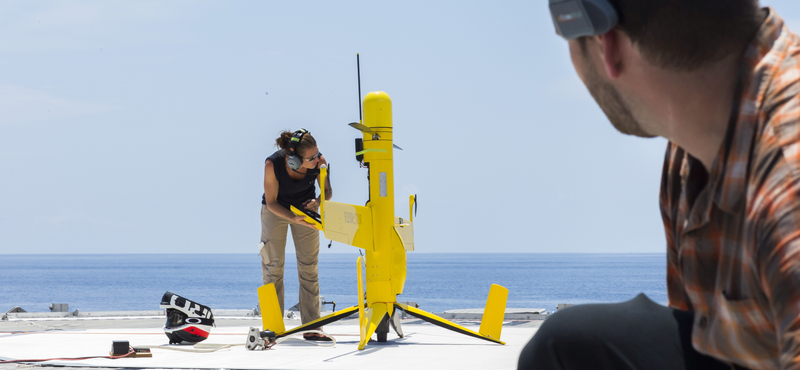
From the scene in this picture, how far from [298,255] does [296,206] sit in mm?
484

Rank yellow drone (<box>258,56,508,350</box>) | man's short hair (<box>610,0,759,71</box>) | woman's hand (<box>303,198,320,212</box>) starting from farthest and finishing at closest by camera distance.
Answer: woman's hand (<box>303,198,320,212</box>)
yellow drone (<box>258,56,508,350</box>)
man's short hair (<box>610,0,759,71</box>)

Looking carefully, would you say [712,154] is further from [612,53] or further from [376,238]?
[376,238]

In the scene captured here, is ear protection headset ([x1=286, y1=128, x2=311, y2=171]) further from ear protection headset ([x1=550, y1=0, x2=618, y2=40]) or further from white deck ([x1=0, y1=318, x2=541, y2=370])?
ear protection headset ([x1=550, y1=0, x2=618, y2=40])

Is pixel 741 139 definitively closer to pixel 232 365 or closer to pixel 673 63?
pixel 673 63

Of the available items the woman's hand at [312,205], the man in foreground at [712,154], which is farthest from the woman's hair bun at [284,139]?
the man in foreground at [712,154]

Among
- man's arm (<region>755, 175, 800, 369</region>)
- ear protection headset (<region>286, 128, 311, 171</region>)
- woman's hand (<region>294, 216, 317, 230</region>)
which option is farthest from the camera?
woman's hand (<region>294, 216, 317, 230</region>)

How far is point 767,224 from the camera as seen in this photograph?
0.50 m

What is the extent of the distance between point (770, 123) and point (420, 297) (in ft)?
268

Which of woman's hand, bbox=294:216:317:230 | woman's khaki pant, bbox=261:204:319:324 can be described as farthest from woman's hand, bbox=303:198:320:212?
woman's khaki pant, bbox=261:204:319:324

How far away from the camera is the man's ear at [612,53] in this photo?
0.68 meters

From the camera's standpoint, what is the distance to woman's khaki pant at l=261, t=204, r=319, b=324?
18.5 feet

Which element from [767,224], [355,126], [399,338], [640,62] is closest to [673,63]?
[640,62]

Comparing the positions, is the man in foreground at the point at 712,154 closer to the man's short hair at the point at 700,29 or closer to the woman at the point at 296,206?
the man's short hair at the point at 700,29

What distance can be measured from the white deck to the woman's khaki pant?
397 mm
